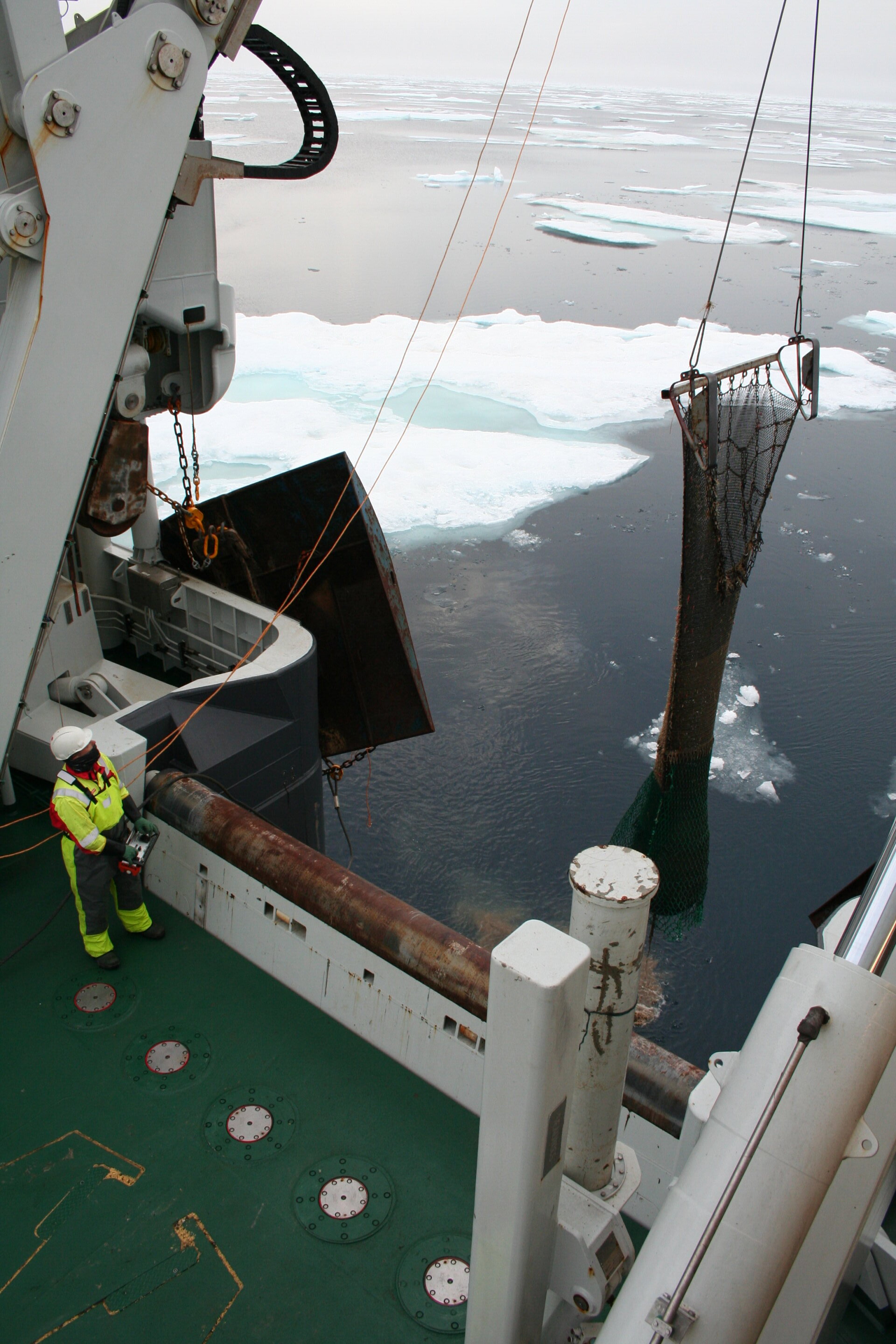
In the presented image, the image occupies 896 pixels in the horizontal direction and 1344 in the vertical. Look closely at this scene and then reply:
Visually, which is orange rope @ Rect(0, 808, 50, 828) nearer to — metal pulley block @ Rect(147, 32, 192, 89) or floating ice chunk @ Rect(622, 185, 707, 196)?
metal pulley block @ Rect(147, 32, 192, 89)

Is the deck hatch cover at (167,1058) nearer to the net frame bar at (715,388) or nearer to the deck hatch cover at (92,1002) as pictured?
the deck hatch cover at (92,1002)

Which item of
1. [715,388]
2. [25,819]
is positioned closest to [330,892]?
[25,819]

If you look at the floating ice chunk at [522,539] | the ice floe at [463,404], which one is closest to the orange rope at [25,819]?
the ice floe at [463,404]

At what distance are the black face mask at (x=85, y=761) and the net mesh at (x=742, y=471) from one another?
15.2 ft

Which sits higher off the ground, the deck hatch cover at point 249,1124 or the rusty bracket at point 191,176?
the rusty bracket at point 191,176

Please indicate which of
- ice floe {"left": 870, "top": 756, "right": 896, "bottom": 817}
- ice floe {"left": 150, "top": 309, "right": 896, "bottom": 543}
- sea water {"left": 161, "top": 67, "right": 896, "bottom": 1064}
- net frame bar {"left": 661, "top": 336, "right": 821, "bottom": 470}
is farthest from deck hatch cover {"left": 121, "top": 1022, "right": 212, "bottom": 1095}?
ice floe {"left": 150, "top": 309, "right": 896, "bottom": 543}

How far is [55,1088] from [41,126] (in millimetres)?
3573

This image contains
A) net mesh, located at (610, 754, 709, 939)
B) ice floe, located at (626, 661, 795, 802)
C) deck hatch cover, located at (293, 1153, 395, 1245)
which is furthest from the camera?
ice floe, located at (626, 661, 795, 802)

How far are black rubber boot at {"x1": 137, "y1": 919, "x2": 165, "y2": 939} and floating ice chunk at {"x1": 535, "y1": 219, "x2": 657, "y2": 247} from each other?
32.8 m

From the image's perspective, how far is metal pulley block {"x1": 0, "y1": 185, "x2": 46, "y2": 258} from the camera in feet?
11.5

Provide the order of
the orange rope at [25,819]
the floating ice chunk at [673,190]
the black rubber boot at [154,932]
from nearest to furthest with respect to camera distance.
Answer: the black rubber boot at [154,932], the orange rope at [25,819], the floating ice chunk at [673,190]

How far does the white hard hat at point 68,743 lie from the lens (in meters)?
3.57

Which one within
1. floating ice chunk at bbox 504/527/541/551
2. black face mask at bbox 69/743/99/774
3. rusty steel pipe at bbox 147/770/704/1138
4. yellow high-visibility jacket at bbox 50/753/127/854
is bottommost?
floating ice chunk at bbox 504/527/541/551

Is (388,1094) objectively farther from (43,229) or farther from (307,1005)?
(43,229)
